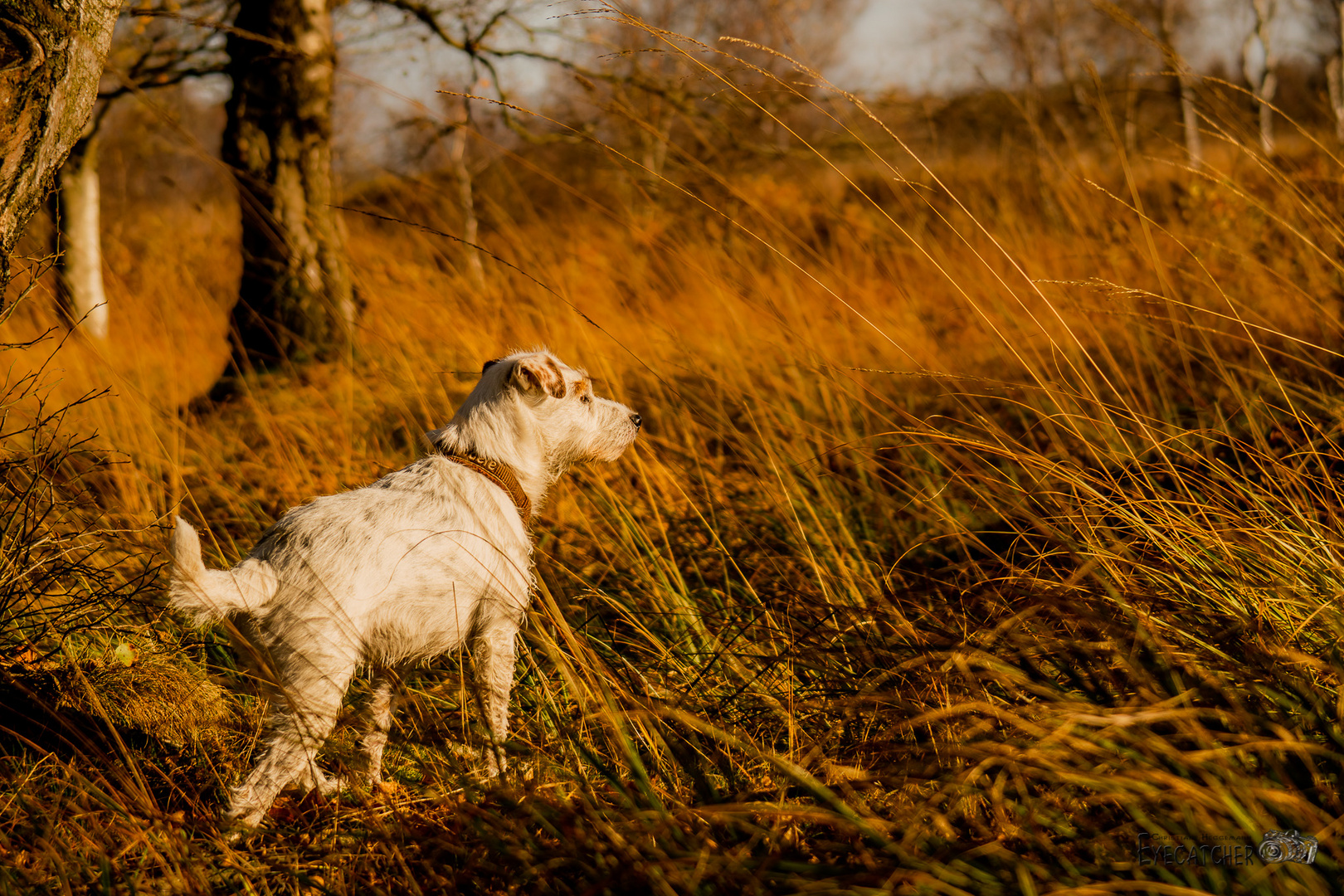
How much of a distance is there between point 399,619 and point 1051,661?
5.25 feet

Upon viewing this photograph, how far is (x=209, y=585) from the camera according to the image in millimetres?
1923

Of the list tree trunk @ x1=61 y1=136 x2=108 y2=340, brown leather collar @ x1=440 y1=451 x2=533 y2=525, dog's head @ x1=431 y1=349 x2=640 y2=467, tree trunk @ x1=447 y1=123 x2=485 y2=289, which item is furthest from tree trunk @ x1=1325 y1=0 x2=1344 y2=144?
tree trunk @ x1=61 y1=136 x2=108 y2=340

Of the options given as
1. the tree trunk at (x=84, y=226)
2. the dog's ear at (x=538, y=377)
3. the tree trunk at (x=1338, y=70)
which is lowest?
the dog's ear at (x=538, y=377)

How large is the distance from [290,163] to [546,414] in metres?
3.18

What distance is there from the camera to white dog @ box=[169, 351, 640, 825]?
1944mm

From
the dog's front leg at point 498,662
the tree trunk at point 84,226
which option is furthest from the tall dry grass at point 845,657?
the tree trunk at point 84,226

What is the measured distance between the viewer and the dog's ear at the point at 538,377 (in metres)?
2.65

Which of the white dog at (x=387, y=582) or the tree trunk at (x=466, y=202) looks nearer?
the white dog at (x=387, y=582)

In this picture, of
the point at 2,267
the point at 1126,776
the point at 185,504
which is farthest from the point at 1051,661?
the point at 185,504

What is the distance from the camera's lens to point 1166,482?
3041 mm

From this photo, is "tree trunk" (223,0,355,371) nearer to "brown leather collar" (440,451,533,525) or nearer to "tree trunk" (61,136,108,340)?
"brown leather collar" (440,451,533,525)

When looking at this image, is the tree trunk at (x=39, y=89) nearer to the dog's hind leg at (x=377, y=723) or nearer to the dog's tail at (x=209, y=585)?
the dog's tail at (x=209, y=585)

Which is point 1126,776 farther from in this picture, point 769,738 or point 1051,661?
point 769,738

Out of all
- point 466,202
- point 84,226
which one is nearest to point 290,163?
point 466,202
